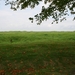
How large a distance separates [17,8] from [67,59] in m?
10.7

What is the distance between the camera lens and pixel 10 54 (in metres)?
26.2

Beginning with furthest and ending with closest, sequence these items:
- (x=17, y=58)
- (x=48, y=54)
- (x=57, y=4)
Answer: (x=57, y=4) < (x=48, y=54) < (x=17, y=58)

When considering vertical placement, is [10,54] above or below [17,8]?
below

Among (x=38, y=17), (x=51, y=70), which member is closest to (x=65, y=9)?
(x=38, y=17)

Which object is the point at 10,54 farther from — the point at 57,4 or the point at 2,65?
the point at 57,4

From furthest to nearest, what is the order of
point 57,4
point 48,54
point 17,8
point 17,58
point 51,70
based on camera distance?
point 17,8, point 57,4, point 48,54, point 17,58, point 51,70

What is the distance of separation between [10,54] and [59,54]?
5610mm

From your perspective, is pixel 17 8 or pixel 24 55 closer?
pixel 24 55

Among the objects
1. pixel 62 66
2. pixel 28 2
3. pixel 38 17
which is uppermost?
pixel 28 2

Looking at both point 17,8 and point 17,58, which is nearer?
point 17,58

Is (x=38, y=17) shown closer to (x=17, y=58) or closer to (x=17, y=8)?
(x=17, y=8)

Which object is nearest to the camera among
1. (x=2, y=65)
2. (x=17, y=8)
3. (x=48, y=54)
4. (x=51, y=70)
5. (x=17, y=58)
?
(x=51, y=70)

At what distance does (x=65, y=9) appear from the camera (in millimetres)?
30844

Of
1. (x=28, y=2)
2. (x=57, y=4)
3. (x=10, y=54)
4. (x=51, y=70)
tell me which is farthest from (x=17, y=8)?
(x=51, y=70)
